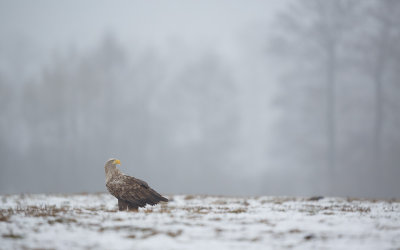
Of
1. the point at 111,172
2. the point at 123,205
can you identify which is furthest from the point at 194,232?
the point at 111,172

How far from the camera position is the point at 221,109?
117 ft

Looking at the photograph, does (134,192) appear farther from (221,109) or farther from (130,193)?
(221,109)

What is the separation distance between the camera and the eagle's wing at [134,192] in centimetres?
834

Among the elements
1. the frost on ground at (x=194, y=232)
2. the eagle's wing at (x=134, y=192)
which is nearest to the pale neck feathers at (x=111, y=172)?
the eagle's wing at (x=134, y=192)

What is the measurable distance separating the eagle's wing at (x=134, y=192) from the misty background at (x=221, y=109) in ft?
61.4

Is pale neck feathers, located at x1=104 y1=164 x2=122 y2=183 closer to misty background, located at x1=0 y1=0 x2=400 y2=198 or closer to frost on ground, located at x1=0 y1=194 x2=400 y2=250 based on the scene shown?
frost on ground, located at x1=0 y1=194 x2=400 y2=250

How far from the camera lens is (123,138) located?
115 ft

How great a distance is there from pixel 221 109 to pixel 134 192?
2765 centimetres


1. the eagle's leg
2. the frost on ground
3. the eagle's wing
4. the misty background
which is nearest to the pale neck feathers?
the eagle's wing

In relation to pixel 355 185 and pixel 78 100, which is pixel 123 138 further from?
pixel 355 185

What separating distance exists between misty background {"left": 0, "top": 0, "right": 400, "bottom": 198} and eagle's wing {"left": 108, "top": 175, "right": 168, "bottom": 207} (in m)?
18.7

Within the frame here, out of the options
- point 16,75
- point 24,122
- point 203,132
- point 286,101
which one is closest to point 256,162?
point 203,132

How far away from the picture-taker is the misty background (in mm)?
25047

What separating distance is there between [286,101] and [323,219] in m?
20.9
